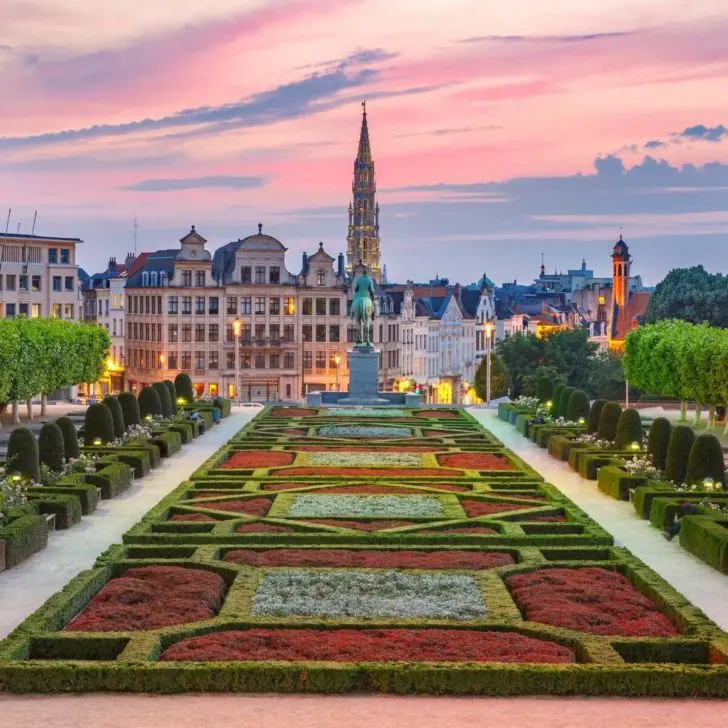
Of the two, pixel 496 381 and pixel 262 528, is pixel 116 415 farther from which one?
pixel 496 381

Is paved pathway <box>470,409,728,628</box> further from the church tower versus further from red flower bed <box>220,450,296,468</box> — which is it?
the church tower

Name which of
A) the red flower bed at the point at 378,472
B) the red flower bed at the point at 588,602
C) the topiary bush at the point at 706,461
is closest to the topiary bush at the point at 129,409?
the red flower bed at the point at 378,472

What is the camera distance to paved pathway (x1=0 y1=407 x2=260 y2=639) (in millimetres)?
24391

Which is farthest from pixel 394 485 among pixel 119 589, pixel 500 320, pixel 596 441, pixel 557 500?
pixel 500 320

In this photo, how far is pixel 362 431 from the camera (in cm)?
5559

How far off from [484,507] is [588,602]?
1053cm

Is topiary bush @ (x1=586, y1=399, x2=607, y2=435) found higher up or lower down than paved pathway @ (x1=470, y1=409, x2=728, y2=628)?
higher up

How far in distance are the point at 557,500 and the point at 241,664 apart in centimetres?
1741

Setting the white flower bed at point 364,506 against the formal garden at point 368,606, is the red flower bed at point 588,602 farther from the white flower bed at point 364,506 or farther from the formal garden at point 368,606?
the white flower bed at point 364,506

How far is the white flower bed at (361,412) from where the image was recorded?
64.2 m

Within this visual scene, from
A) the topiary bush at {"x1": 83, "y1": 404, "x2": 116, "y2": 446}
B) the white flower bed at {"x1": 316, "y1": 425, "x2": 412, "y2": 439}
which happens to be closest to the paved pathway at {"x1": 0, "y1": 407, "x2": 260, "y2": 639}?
the topiary bush at {"x1": 83, "y1": 404, "x2": 116, "y2": 446}

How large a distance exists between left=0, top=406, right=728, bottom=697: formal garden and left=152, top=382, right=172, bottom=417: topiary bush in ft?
66.7

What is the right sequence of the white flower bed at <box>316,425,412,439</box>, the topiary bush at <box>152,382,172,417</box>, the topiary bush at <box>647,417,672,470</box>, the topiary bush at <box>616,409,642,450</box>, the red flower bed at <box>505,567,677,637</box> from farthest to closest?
the topiary bush at <box>152,382,172,417</box> < the white flower bed at <box>316,425,412,439</box> < the topiary bush at <box>616,409,642,450</box> < the topiary bush at <box>647,417,672,470</box> < the red flower bed at <box>505,567,677,637</box>

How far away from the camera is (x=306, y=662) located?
755 inches
